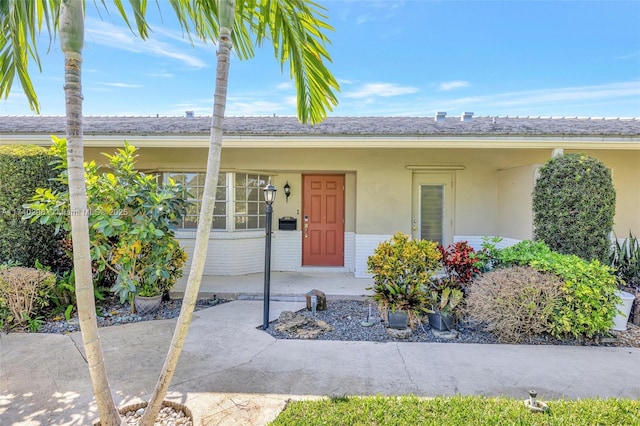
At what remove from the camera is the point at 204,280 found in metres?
7.29

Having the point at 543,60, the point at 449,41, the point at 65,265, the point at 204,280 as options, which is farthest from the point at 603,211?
the point at 65,265

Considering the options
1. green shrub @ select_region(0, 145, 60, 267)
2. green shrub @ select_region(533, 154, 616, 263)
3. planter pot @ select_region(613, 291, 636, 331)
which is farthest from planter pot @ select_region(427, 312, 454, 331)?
green shrub @ select_region(0, 145, 60, 267)

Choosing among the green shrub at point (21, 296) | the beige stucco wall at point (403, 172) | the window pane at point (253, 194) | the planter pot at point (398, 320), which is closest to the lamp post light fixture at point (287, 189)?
the beige stucco wall at point (403, 172)

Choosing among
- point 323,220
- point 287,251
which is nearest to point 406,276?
point 323,220

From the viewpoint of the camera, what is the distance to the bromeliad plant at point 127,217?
4695mm

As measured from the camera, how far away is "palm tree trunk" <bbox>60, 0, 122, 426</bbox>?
2102mm

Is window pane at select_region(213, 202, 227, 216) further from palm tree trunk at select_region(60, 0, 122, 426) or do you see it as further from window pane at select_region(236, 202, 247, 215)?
palm tree trunk at select_region(60, 0, 122, 426)

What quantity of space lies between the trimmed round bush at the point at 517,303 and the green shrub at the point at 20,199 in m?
6.53

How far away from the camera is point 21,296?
4.62 metres

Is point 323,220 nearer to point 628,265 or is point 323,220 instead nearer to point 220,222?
point 220,222

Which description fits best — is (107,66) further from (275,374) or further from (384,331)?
(384,331)

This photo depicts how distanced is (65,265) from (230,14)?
5.66 metres

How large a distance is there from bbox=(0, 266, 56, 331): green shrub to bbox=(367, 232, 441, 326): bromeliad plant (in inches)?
191

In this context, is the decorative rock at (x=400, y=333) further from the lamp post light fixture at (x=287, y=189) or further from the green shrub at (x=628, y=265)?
the lamp post light fixture at (x=287, y=189)
